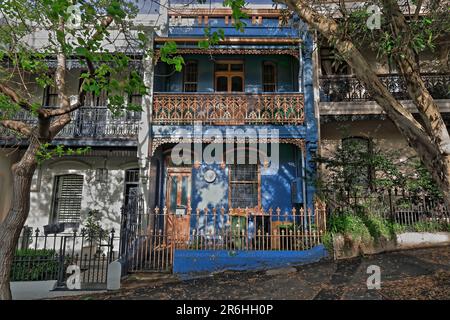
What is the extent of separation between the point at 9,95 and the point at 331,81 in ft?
30.5

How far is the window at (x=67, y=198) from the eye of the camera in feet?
35.8

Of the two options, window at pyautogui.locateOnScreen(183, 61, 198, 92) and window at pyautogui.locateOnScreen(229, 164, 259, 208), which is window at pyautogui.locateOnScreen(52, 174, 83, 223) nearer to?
window at pyautogui.locateOnScreen(183, 61, 198, 92)

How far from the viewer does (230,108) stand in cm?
993

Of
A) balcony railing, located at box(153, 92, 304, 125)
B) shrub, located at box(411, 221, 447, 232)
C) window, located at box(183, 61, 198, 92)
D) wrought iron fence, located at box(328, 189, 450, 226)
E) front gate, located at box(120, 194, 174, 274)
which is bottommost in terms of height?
front gate, located at box(120, 194, 174, 274)

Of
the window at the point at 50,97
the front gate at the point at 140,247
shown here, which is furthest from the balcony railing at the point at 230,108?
the window at the point at 50,97

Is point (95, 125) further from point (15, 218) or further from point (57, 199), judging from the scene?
point (15, 218)

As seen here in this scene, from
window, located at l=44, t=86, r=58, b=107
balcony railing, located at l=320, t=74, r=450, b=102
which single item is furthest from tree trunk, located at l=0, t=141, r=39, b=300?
balcony railing, located at l=320, t=74, r=450, b=102

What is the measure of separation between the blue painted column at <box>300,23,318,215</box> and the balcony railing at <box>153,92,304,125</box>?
26 cm

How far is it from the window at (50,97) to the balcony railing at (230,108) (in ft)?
14.7

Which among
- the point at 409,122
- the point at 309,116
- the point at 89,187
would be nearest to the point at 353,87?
the point at 309,116

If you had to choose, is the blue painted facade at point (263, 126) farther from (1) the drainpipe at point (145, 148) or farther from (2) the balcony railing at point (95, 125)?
(2) the balcony railing at point (95, 125)

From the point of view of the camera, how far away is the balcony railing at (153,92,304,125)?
9742mm
